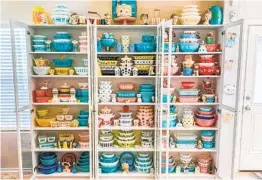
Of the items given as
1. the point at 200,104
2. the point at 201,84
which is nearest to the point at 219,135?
the point at 200,104

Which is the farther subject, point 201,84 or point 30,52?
point 201,84

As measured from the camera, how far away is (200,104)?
2.79 metres

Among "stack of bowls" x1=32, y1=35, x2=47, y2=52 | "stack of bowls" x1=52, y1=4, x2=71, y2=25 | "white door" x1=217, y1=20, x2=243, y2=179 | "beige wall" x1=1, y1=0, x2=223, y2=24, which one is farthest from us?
"beige wall" x1=1, y1=0, x2=223, y2=24

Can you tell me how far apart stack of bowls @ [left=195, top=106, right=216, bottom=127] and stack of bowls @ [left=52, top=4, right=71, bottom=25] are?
207cm

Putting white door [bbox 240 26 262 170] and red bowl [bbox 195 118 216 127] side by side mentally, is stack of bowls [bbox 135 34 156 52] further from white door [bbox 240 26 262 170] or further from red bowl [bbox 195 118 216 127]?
white door [bbox 240 26 262 170]

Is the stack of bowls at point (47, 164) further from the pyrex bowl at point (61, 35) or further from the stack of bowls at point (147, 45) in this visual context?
the stack of bowls at point (147, 45)

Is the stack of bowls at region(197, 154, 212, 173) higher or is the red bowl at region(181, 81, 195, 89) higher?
the red bowl at region(181, 81, 195, 89)

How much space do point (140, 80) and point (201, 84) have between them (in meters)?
0.83

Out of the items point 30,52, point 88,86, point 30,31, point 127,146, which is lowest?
point 127,146

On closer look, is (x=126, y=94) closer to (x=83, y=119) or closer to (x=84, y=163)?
(x=83, y=119)

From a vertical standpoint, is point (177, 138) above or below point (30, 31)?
below

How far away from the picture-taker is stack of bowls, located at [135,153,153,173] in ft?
9.45

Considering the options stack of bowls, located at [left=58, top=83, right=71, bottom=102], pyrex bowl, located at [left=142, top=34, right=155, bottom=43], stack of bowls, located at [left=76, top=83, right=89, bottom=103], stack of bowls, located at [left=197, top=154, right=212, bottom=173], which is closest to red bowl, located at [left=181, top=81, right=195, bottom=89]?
pyrex bowl, located at [left=142, top=34, right=155, bottom=43]

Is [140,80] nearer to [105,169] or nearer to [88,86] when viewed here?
[88,86]
